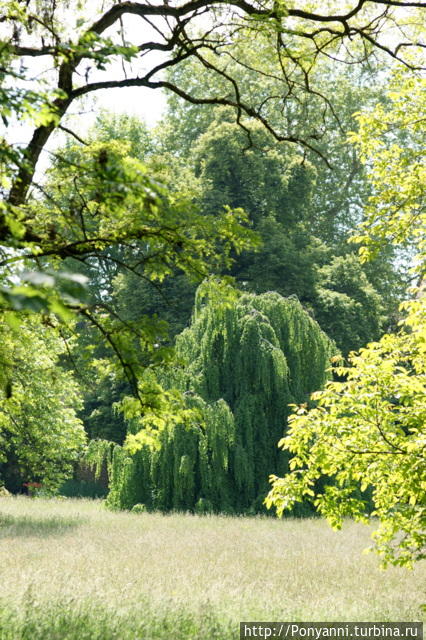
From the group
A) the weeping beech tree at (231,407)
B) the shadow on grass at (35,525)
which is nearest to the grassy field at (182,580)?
the shadow on grass at (35,525)

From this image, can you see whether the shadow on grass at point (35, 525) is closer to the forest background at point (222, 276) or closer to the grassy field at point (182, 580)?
the grassy field at point (182, 580)

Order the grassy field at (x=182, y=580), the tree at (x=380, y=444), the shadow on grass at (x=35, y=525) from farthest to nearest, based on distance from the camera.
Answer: the shadow on grass at (x=35, y=525)
the tree at (x=380, y=444)
the grassy field at (x=182, y=580)

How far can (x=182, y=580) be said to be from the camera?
330 inches

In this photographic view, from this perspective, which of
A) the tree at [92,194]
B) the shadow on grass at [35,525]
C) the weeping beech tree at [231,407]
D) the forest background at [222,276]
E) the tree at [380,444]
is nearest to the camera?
the tree at [92,194]

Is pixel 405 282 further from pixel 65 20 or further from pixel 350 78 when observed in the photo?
pixel 65 20

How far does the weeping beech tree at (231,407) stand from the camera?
16.7 metres

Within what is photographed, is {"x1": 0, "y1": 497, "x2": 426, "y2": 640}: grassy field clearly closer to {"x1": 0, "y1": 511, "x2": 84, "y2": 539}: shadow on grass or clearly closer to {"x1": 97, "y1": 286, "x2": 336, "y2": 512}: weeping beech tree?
{"x1": 0, "y1": 511, "x2": 84, "y2": 539}: shadow on grass

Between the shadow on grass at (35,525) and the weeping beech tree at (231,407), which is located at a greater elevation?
the weeping beech tree at (231,407)

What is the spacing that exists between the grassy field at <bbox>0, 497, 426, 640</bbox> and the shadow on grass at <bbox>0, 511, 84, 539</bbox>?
0.04 meters

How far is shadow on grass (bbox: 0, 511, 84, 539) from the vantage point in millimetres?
12734

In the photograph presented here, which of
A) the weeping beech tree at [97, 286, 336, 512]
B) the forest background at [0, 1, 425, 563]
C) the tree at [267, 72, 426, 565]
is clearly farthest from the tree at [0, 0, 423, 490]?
the weeping beech tree at [97, 286, 336, 512]

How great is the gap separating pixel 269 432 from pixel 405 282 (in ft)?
46.5

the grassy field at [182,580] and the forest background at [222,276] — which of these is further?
the grassy field at [182,580]

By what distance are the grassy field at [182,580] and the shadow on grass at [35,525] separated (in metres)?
0.04
